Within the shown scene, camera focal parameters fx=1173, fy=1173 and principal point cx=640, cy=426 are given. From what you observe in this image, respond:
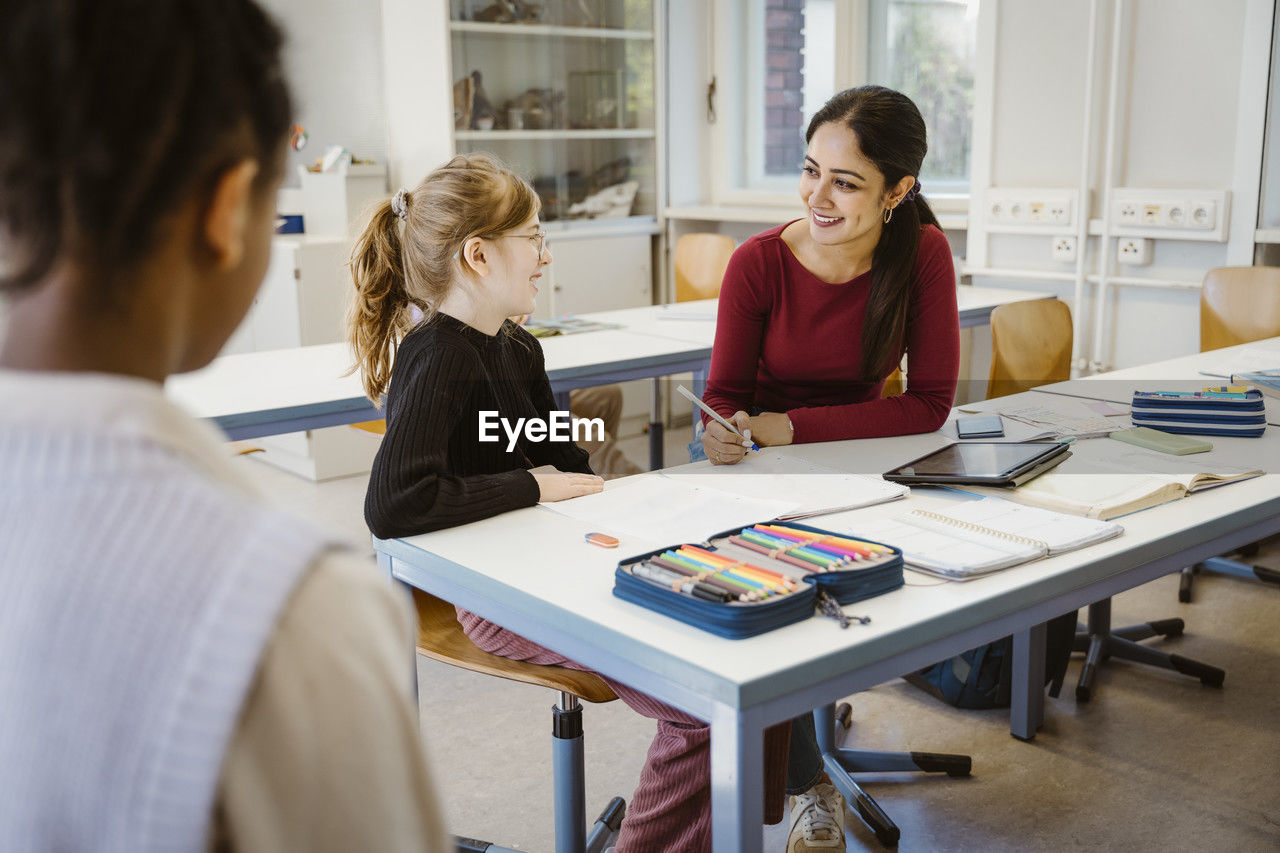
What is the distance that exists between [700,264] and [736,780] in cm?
357

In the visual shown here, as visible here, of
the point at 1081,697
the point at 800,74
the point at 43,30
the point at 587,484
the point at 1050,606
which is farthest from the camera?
the point at 800,74

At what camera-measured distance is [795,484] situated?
172 centimetres

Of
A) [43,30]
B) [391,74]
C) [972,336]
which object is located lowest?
[972,336]

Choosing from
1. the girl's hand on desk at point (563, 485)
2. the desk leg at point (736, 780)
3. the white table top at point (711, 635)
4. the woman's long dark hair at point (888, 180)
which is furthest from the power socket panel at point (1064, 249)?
the desk leg at point (736, 780)

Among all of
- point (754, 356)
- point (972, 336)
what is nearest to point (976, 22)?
point (972, 336)

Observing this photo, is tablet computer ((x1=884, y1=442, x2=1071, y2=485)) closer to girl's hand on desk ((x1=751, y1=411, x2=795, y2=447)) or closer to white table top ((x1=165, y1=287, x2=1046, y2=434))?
girl's hand on desk ((x1=751, y1=411, x2=795, y2=447))

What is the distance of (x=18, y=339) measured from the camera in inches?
18.9

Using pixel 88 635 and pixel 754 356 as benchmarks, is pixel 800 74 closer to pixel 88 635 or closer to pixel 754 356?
pixel 754 356

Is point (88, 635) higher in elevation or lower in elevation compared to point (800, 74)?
lower

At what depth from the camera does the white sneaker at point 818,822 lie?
1.78m

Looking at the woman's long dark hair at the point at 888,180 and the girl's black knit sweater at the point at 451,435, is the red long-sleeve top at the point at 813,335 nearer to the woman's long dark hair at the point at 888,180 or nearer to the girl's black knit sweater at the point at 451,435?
the woman's long dark hair at the point at 888,180

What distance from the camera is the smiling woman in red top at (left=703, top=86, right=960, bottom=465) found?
209 centimetres

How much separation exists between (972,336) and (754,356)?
Answer: 7.92 ft

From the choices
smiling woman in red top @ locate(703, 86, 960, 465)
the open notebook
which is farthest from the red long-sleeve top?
the open notebook
